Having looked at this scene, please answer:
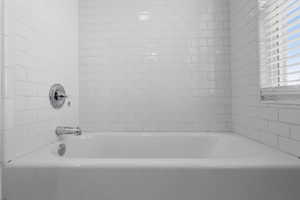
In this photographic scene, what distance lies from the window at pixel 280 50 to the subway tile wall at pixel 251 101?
6cm

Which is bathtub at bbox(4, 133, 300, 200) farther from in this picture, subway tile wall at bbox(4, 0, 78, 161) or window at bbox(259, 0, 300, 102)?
window at bbox(259, 0, 300, 102)

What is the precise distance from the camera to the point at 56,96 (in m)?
1.49

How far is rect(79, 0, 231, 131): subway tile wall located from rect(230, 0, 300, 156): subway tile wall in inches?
5.2

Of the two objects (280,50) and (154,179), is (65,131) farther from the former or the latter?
(280,50)

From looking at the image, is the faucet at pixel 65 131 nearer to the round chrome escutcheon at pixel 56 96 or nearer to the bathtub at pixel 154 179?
the round chrome escutcheon at pixel 56 96

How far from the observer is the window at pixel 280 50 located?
108 centimetres

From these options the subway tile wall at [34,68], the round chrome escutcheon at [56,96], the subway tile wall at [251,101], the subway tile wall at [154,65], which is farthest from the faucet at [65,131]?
the subway tile wall at [251,101]

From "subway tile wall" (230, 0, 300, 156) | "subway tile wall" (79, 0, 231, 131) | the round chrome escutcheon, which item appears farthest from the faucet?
"subway tile wall" (230, 0, 300, 156)

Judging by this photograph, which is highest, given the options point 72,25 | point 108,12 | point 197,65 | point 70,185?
point 108,12

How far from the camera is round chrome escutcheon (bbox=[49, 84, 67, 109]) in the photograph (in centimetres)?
146

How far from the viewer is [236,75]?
1.76m

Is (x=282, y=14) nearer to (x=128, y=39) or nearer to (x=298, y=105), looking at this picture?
(x=298, y=105)

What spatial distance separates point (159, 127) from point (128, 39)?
35.1 inches

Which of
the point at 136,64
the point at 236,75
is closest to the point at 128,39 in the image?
the point at 136,64
